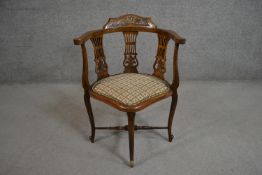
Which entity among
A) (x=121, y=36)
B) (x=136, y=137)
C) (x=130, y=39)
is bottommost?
(x=136, y=137)

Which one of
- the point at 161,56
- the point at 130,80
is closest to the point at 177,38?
the point at 161,56

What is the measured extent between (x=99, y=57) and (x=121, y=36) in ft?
3.44

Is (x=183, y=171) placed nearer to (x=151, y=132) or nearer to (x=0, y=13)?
(x=151, y=132)

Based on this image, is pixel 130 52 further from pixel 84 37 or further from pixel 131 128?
pixel 131 128

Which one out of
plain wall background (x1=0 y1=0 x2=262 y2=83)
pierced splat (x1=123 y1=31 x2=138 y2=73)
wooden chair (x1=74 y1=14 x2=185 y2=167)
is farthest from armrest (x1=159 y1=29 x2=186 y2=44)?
plain wall background (x1=0 y1=0 x2=262 y2=83)

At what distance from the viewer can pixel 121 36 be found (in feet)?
9.05

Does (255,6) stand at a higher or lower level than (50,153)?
higher

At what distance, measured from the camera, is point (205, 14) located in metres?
2.71

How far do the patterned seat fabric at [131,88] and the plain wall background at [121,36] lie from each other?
1.13 meters

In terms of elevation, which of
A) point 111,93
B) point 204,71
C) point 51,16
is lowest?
point 204,71

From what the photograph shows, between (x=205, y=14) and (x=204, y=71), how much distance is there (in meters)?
0.65

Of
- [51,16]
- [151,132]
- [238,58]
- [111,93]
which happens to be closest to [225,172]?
[151,132]

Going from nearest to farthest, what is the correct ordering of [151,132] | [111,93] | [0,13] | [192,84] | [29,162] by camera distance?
1. [111,93]
2. [29,162]
3. [151,132]
4. [0,13]
5. [192,84]

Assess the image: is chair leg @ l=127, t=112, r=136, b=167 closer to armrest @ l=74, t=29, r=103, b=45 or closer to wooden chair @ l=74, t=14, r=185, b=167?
wooden chair @ l=74, t=14, r=185, b=167
